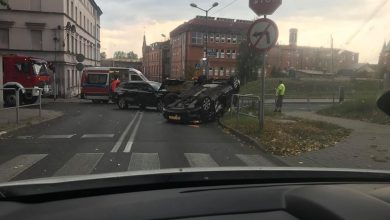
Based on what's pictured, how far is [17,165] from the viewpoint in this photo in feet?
32.0

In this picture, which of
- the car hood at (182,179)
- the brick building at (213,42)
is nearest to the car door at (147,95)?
the car hood at (182,179)

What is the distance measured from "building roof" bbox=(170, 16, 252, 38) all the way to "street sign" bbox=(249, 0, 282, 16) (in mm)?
80247

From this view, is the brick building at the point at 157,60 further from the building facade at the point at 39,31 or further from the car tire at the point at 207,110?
the car tire at the point at 207,110

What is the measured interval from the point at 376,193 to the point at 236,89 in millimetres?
21324

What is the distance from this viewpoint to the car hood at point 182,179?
6.97ft

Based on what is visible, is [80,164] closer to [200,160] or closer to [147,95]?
[200,160]

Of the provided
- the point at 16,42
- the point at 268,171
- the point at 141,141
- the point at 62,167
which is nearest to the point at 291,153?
the point at 141,141

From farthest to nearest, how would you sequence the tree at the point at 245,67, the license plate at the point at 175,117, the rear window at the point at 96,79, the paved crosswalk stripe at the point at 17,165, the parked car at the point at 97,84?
1. the tree at the point at 245,67
2. the rear window at the point at 96,79
3. the parked car at the point at 97,84
4. the license plate at the point at 175,117
5. the paved crosswalk stripe at the point at 17,165

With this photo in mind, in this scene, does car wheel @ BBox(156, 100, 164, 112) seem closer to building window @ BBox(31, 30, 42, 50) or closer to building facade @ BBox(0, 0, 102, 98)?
building facade @ BBox(0, 0, 102, 98)

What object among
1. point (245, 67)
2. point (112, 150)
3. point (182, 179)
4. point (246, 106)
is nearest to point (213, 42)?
point (245, 67)

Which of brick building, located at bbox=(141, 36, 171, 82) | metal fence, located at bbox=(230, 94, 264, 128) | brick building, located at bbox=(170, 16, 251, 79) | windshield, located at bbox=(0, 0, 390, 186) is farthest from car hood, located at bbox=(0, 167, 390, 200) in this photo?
brick building, located at bbox=(141, 36, 171, 82)

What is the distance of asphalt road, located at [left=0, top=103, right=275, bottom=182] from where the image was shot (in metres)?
9.60

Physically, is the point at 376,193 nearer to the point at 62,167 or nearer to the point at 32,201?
the point at 32,201

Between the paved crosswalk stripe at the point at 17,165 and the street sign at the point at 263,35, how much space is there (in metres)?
6.13
